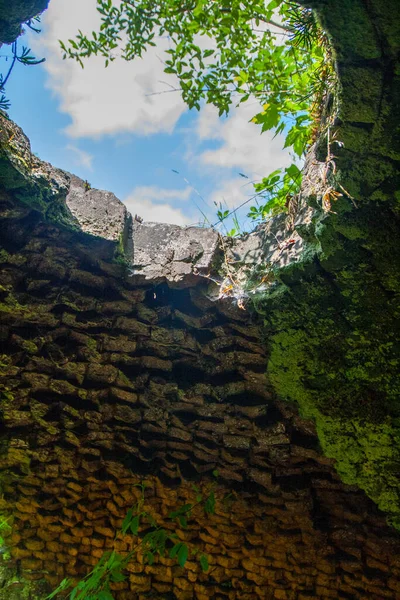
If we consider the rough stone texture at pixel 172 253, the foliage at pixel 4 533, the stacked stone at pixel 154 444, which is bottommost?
the foliage at pixel 4 533

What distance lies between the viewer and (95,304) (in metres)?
1.97

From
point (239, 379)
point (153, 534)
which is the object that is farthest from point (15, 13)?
point (153, 534)

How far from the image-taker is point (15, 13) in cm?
145

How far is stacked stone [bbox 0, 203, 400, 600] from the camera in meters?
1.93

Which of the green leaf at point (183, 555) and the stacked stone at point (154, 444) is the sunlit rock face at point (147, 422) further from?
the green leaf at point (183, 555)

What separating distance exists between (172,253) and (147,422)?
100cm

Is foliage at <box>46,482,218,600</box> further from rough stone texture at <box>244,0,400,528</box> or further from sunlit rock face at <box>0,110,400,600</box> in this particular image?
rough stone texture at <box>244,0,400,528</box>

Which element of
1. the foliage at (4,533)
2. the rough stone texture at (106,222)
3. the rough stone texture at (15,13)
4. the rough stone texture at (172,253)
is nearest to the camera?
the rough stone texture at (15,13)

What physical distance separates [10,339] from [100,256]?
0.69 m

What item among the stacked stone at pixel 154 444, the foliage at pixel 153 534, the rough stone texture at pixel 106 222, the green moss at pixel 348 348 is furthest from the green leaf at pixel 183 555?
the rough stone texture at pixel 106 222

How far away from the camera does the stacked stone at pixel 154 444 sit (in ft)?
6.32

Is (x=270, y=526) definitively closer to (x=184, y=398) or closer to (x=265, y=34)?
(x=184, y=398)

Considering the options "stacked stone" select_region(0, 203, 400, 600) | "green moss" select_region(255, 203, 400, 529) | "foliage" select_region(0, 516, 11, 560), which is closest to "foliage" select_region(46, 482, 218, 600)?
"stacked stone" select_region(0, 203, 400, 600)

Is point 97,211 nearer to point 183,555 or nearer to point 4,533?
point 183,555
